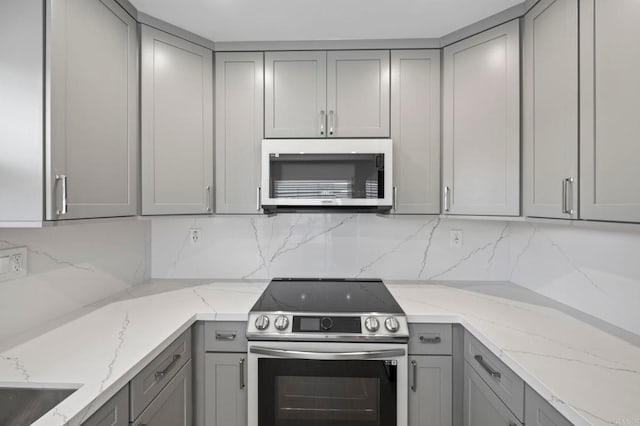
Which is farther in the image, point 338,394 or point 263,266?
point 263,266

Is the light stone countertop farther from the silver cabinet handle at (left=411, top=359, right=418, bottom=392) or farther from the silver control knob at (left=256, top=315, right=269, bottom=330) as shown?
the silver cabinet handle at (left=411, top=359, right=418, bottom=392)

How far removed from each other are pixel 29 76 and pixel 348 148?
4.35ft

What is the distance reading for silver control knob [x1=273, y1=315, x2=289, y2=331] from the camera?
1464mm

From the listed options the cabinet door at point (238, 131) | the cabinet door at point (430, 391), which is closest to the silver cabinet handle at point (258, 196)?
the cabinet door at point (238, 131)

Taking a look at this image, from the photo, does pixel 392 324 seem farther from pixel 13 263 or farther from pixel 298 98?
pixel 13 263

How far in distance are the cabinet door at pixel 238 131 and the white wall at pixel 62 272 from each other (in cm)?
65

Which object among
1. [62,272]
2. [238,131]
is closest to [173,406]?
[62,272]

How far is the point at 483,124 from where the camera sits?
1656 mm

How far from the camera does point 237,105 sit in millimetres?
1839

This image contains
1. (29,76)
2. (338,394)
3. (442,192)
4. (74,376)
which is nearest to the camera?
(74,376)

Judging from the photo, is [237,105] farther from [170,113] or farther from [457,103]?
[457,103]

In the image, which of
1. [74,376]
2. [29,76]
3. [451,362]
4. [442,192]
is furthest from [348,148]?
[74,376]

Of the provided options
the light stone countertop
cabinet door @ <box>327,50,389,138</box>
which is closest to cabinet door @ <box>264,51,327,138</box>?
cabinet door @ <box>327,50,389,138</box>

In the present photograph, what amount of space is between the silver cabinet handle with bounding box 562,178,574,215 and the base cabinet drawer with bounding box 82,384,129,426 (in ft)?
5.60
